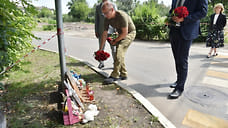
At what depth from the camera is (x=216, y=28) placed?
679 centimetres

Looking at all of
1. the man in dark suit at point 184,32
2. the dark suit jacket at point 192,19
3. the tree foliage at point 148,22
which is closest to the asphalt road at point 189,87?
the man in dark suit at point 184,32

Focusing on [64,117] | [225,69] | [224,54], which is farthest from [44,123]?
[224,54]

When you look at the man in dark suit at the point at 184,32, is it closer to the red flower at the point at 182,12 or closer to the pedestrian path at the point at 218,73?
the red flower at the point at 182,12

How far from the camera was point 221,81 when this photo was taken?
434 cm

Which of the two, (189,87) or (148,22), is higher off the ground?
(148,22)

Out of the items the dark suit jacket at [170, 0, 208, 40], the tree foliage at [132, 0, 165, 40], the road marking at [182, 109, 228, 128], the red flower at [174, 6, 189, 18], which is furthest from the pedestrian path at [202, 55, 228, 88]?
the tree foliage at [132, 0, 165, 40]

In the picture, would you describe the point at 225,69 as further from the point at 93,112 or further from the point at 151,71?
the point at 93,112

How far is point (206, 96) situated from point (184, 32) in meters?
1.41

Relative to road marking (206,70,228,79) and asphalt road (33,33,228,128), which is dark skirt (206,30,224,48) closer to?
asphalt road (33,33,228,128)

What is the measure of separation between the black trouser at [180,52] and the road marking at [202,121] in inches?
29.3

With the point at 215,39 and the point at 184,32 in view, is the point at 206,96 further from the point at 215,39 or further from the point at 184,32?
the point at 215,39

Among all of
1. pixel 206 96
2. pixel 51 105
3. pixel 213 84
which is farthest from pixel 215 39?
pixel 51 105

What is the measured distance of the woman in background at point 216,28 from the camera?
645cm

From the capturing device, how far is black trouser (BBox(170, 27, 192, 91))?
11.1 ft
